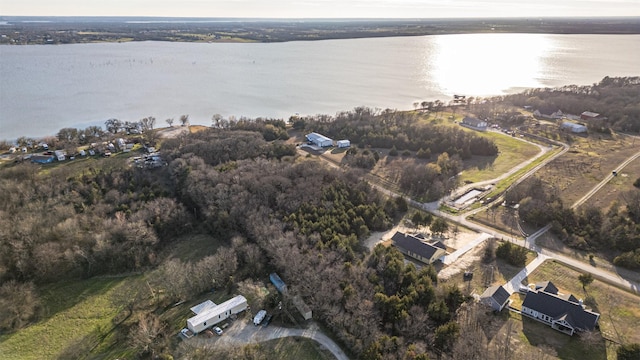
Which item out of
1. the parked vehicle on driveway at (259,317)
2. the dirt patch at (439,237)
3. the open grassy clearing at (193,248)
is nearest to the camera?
the parked vehicle on driveway at (259,317)

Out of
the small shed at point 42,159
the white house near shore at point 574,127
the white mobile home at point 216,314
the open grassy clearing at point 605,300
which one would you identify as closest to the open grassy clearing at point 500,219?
the open grassy clearing at point 605,300

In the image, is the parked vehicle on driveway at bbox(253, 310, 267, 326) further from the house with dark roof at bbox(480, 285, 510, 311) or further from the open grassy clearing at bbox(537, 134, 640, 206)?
the open grassy clearing at bbox(537, 134, 640, 206)

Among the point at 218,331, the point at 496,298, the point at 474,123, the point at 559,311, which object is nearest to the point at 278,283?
the point at 218,331

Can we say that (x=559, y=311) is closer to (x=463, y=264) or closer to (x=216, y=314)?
(x=463, y=264)

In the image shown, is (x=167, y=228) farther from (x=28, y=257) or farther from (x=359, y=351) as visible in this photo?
(x=359, y=351)

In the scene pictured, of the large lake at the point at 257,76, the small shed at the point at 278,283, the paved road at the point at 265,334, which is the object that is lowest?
the large lake at the point at 257,76

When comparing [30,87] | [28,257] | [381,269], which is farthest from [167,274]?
[30,87]

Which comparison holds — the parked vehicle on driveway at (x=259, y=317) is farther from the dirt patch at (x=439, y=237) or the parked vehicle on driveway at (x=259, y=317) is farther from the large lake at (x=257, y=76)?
the large lake at (x=257, y=76)
